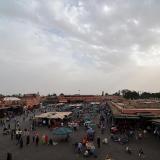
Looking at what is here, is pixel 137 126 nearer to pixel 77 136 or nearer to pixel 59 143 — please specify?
pixel 77 136

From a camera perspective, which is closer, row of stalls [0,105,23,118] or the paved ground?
the paved ground

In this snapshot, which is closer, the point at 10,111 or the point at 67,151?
the point at 67,151

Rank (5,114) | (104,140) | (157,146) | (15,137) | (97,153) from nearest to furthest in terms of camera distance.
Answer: (97,153) < (157,146) < (104,140) < (15,137) < (5,114)

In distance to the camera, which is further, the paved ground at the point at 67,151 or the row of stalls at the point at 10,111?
the row of stalls at the point at 10,111

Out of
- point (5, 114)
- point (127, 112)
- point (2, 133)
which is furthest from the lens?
point (5, 114)

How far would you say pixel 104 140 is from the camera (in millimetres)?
31656

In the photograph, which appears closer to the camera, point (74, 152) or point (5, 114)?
point (74, 152)

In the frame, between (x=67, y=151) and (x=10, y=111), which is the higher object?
(x=10, y=111)

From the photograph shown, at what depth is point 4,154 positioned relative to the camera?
26.7 m

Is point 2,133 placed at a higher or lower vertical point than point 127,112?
lower

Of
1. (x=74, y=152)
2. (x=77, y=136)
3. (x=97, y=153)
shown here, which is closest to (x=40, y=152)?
(x=74, y=152)

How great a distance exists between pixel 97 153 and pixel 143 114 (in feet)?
52.8

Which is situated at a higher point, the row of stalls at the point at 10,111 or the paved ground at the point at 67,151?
the row of stalls at the point at 10,111

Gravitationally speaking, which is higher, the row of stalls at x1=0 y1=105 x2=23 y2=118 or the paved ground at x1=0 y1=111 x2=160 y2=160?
the row of stalls at x1=0 y1=105 x2=23 y2=118
